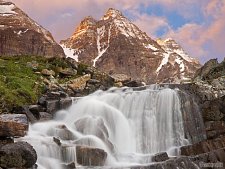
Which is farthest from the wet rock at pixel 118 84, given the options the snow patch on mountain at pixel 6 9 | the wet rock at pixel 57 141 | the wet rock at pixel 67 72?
the snow patch on mountain at pixel 6 9

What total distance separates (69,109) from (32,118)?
4.55 metres

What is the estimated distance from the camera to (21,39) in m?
112

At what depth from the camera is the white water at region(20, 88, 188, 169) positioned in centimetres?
2467

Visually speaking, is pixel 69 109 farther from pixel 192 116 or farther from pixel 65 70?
pixel 65 70

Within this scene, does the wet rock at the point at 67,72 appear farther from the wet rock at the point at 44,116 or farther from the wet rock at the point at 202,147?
the wet rock at the point at 202,147

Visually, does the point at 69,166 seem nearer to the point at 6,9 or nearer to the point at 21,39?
the point at 21,39

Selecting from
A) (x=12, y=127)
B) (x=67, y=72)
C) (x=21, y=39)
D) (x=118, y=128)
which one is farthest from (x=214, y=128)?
(x=21, y=39)

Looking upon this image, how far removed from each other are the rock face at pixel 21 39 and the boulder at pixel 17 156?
78.7 metres

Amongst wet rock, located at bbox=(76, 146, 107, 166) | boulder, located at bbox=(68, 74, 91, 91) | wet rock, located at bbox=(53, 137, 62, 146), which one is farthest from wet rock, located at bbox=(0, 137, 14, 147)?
boulder, located at bbox=(68, 74, 91, 91)

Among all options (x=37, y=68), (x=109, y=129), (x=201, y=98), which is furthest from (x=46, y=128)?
(x=37, y=68)

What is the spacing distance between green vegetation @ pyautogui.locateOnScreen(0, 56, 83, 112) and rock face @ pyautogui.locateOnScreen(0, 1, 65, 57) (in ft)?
162

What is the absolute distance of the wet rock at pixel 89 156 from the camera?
2347 cm

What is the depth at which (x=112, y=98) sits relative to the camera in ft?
115

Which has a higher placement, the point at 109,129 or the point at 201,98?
the point at 201,98
